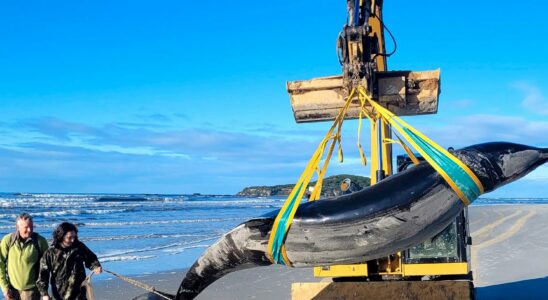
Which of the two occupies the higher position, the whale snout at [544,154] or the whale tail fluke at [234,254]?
the whale snout at [544,154]

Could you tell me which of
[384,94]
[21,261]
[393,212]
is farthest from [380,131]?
[21,261]

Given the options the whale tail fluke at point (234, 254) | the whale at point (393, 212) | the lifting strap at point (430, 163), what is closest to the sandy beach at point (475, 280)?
the whale tail fluke at point (234, 254)

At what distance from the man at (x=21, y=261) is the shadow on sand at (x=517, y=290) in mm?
7250

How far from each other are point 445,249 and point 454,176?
4.09 meters

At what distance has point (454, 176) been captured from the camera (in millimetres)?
4246

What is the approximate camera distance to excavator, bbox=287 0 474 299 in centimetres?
656

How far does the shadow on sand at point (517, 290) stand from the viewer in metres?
11.2

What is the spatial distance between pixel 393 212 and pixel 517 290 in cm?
855

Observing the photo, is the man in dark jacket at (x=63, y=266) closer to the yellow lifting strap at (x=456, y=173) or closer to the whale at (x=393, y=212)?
the whale at (x=393, y=212)

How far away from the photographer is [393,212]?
4.21 meters

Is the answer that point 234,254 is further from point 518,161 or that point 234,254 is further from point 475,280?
point 475,280

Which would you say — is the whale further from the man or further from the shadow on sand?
the shadow on sand

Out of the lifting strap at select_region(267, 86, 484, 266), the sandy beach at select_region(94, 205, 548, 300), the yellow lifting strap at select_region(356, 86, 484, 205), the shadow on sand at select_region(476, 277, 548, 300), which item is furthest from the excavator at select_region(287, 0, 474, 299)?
the sandy beach at select_region(94, 205, 548, 300)

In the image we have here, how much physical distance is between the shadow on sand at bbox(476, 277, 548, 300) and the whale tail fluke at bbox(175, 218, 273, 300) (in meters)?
7.27
